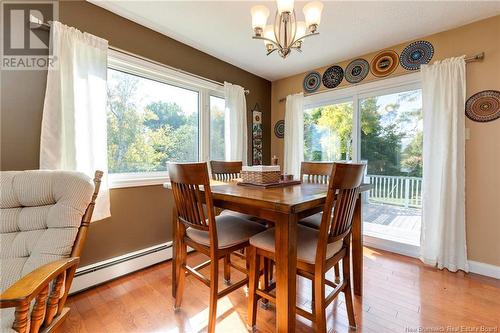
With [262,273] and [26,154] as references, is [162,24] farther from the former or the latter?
[262,273]

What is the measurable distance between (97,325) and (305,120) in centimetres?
321

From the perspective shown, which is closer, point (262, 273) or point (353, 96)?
point (262, 273)

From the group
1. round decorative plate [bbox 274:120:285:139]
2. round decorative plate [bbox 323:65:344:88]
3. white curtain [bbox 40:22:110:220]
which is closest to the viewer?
white curtain [bbox 40:22:110:220]

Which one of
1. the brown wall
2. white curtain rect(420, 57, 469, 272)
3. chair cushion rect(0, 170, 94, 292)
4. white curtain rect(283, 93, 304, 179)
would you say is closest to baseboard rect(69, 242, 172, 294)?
the brown wall

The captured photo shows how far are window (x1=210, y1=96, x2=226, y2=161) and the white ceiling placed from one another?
60 cm

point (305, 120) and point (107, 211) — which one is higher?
point (305, 120)

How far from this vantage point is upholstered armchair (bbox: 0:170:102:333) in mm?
952

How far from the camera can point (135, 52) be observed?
218cm

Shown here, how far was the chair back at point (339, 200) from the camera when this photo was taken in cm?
110

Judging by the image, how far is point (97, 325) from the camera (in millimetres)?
1478

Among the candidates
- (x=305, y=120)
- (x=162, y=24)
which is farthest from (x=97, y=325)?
(x=305, y=120)

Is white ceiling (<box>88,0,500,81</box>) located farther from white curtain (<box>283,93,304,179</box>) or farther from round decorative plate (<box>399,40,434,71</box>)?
white curtain (<box>283,93,304,179</box>)

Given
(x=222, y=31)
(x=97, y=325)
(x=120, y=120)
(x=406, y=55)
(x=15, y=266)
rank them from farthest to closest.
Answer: (x=406, y=55), (x=222, y=31), (x=120, y=120), (x=97, y=325), (x=15, y=266)

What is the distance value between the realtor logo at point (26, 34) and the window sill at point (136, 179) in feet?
3.28
